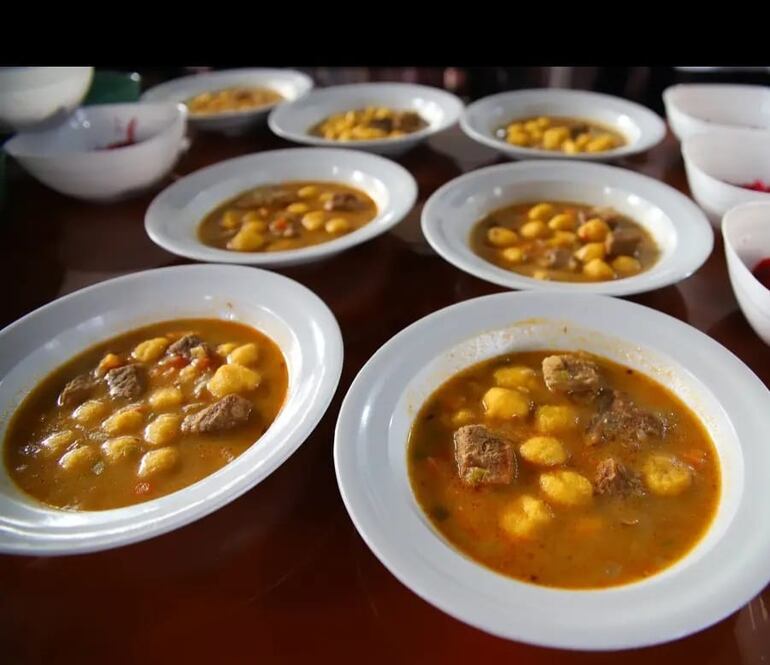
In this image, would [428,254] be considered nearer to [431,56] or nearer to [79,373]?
[79,373]

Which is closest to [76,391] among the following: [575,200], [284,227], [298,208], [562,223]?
[284,227]

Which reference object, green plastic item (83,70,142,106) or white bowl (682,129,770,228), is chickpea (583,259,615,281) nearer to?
white bowl (682,129,770,228)

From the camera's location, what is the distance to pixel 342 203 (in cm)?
263

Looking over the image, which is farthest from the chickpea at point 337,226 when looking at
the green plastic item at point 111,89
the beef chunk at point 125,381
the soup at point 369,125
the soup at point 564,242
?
the green plastic item at point 111,89

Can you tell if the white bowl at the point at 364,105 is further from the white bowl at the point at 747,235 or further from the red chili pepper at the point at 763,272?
the red chili pepper at the point at 763,272

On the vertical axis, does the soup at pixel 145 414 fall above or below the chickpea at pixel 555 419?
below

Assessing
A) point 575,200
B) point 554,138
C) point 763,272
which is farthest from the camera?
point 554,138

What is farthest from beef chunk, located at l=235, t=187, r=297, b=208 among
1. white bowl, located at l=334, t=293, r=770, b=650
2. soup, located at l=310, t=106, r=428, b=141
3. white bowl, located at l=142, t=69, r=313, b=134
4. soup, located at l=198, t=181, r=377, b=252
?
white bowl, located at l=334, t=293, r=770, b=650

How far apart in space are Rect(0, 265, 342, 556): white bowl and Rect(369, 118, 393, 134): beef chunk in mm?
1605

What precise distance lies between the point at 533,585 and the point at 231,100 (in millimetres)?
3467

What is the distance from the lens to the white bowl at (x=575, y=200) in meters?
1.95

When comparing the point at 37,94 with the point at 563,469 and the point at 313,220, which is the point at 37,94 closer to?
the point at 313,220

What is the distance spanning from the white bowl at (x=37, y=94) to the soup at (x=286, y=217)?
86cm

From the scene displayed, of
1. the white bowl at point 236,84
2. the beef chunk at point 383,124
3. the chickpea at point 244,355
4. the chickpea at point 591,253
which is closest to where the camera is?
the chickpea at point 244,355
